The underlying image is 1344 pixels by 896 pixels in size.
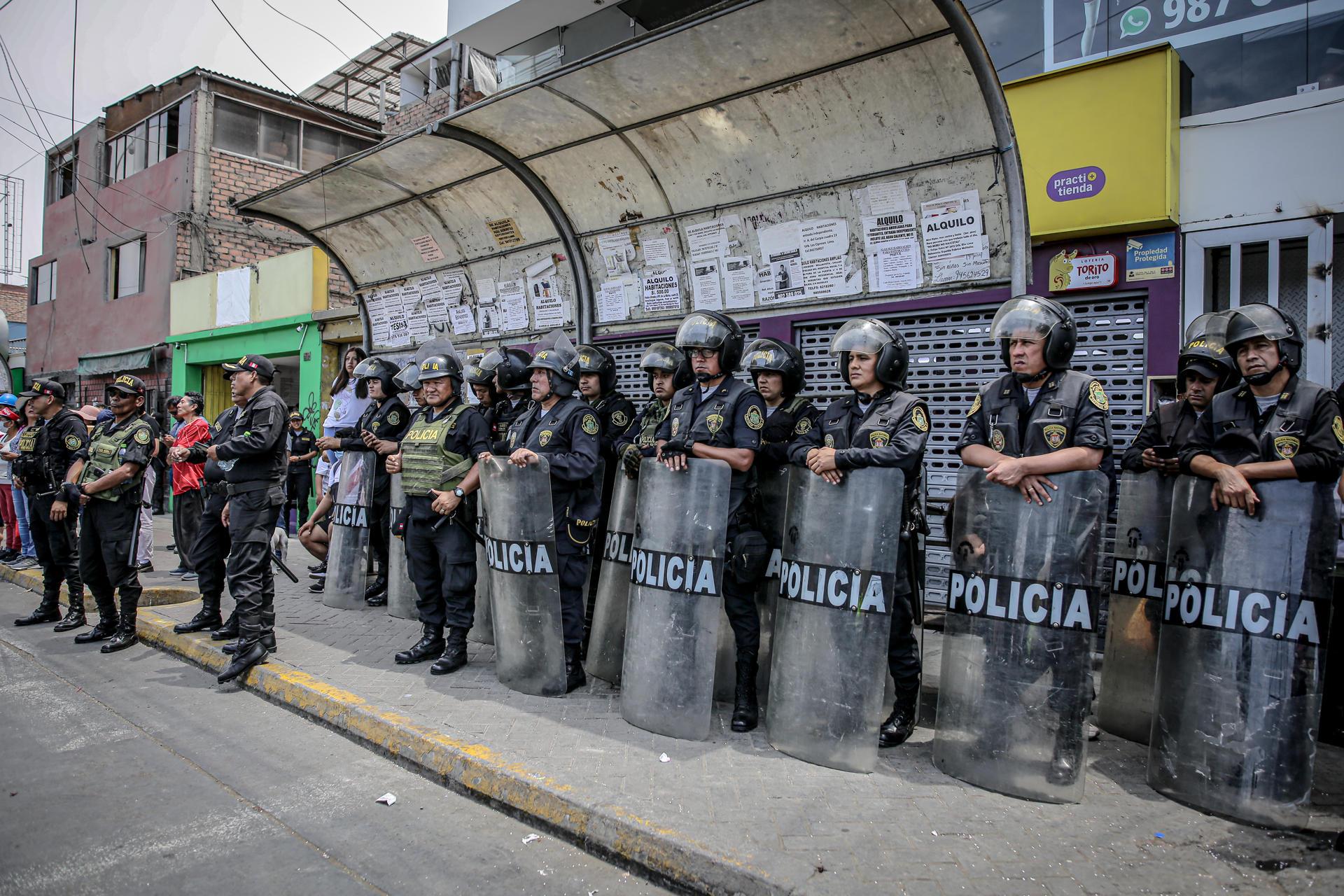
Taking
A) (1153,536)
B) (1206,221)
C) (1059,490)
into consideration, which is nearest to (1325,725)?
(1153,536)

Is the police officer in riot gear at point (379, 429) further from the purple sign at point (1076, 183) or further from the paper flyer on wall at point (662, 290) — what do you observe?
the purple sign at point (1076, 183)

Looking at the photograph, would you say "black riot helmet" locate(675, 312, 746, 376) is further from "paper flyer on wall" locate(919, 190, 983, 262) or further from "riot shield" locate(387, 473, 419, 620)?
"riot shield" locate(387, 473, 419, 620)

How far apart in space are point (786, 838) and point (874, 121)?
4.22 m

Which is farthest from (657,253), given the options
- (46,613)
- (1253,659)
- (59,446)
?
(46,613)

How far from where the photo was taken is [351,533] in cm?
698

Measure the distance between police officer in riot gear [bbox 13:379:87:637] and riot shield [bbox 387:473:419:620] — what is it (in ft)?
8.22

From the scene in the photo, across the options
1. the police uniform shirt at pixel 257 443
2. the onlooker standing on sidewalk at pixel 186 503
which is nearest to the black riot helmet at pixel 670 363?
the police uniform shirt at pixel 257 443

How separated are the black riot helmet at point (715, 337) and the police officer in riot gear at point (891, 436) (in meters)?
0.64

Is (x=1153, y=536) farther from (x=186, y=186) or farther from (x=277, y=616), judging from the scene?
(x=186, y=186)

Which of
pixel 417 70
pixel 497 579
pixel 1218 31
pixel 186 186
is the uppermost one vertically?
pixel 417 70

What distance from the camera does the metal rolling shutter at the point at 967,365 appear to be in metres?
5.28

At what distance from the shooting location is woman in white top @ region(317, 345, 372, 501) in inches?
320

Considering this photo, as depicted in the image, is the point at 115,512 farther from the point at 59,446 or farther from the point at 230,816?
the point at 230,816

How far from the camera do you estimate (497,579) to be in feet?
16.0
